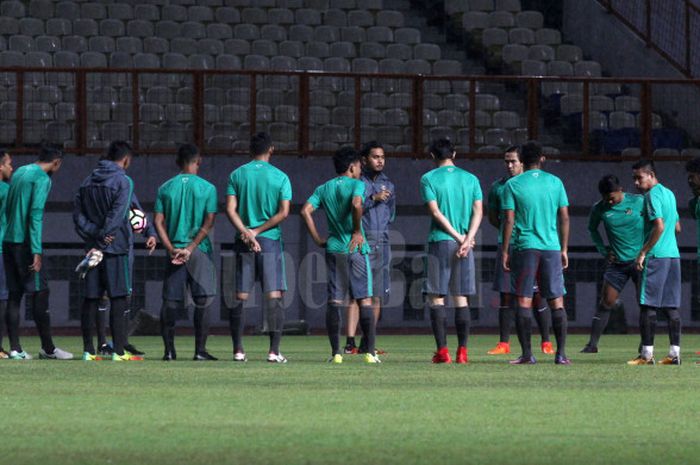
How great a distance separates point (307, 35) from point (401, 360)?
13112 mm

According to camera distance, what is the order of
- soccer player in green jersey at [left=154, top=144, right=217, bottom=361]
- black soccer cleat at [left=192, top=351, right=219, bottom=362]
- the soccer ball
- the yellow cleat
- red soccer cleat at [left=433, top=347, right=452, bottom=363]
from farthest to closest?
the yellow cleat < the soccer ball < black soccer cleat at [left=192, top=351, right=219, bottom=362] < soccer player in green jersey at [left=154, top=144, right=217, bottom=361] < red soccer cleat at [left=433, top=347, right=452, bottom=363]

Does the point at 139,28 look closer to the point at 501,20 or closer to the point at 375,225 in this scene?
the point at 501,20

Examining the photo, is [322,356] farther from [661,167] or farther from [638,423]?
[661,167]

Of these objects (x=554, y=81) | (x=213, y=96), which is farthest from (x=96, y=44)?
(x=554, y=81)

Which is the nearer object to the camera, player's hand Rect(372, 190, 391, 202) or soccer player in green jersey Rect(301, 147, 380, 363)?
soccer player in green jersey Rect(301, 147, 380, 363)

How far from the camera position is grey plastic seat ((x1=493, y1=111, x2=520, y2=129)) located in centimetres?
2472

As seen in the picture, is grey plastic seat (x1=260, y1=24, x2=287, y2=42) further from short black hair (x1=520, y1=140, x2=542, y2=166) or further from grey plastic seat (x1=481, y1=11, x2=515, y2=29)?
short black hair (x1=520, y1=140, x2=542, y2=166)

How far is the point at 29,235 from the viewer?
1449 centimetres

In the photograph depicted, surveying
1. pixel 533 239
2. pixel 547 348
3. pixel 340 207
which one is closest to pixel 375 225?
pixel 547 348

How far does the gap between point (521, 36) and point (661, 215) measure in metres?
14.8

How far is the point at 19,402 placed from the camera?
9.88 m

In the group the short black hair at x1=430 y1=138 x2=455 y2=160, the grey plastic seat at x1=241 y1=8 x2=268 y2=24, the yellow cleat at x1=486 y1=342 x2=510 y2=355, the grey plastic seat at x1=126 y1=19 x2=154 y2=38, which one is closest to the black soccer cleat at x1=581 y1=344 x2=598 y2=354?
the yellow cleat at x1=486 y1=342 x2=510 y2=355

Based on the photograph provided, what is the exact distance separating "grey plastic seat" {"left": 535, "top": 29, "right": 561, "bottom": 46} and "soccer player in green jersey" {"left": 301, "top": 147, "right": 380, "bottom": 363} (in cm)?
1509

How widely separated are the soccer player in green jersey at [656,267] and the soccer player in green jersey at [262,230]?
3.22 m
